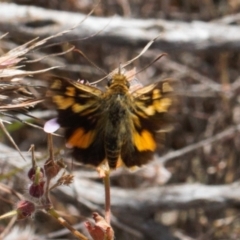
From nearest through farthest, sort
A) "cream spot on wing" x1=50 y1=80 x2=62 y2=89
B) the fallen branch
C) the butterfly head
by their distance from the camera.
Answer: "cream spot on wing" x1=50 y1=80 x2=62 y2=89
the butterfly head
the fallen branch

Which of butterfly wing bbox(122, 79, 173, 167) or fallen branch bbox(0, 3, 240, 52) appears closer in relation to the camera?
butterfly wing bbox(122, 79, 173, 167)

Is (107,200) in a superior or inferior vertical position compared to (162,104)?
inferior

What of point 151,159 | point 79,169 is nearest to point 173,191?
point 79,169

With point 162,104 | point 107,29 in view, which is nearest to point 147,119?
point 162,104

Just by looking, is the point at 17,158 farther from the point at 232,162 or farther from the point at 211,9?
the point at 211,9

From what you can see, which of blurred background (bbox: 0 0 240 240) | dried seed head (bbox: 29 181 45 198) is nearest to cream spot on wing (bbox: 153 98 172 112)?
dried seed head (bbox: 29 181 45 198)

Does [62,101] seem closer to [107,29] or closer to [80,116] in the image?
[80,116]

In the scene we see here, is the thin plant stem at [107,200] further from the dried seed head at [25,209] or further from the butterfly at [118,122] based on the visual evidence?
the dried seed head at [25,209]

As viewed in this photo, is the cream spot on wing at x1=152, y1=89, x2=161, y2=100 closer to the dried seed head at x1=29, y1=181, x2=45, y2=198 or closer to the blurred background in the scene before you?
the dried seed head at x1=29, y1=181, x2=45, y2=198
